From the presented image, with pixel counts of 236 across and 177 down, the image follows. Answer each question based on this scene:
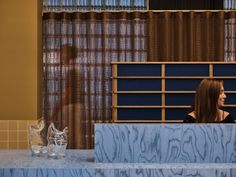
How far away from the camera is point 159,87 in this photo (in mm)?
6246

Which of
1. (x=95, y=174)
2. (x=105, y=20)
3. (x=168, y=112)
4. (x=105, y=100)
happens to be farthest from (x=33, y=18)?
Answer: (x=95, y=174)

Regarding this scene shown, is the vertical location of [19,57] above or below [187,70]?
above

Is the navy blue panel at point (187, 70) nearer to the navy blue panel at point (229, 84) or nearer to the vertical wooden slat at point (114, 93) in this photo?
the navy blue panel at point (229, 84)

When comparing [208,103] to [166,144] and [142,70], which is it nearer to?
[166,144]

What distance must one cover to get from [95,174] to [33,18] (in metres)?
3.97

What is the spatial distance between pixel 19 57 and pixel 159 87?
2001mm

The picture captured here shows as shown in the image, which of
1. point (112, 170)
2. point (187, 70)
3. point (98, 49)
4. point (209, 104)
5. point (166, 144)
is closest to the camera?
point (112, 170)

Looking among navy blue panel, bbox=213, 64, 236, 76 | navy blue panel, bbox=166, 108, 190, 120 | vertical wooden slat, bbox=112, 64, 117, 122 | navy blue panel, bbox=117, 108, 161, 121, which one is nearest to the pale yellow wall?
vertical wooden slat, bbox=112, 64, 117, 122

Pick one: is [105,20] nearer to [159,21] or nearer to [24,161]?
[159,21]

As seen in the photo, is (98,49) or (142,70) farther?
(98,49)

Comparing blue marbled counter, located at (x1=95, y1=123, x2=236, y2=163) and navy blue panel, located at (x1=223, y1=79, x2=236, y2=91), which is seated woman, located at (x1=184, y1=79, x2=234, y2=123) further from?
navy blue panel, located at (x1=223, y1=79, x2=236, y2=91)

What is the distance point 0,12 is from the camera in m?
5.78

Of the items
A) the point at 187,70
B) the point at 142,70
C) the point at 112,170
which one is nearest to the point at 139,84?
the point at 142,70

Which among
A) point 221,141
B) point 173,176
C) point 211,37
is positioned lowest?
point 173,176
